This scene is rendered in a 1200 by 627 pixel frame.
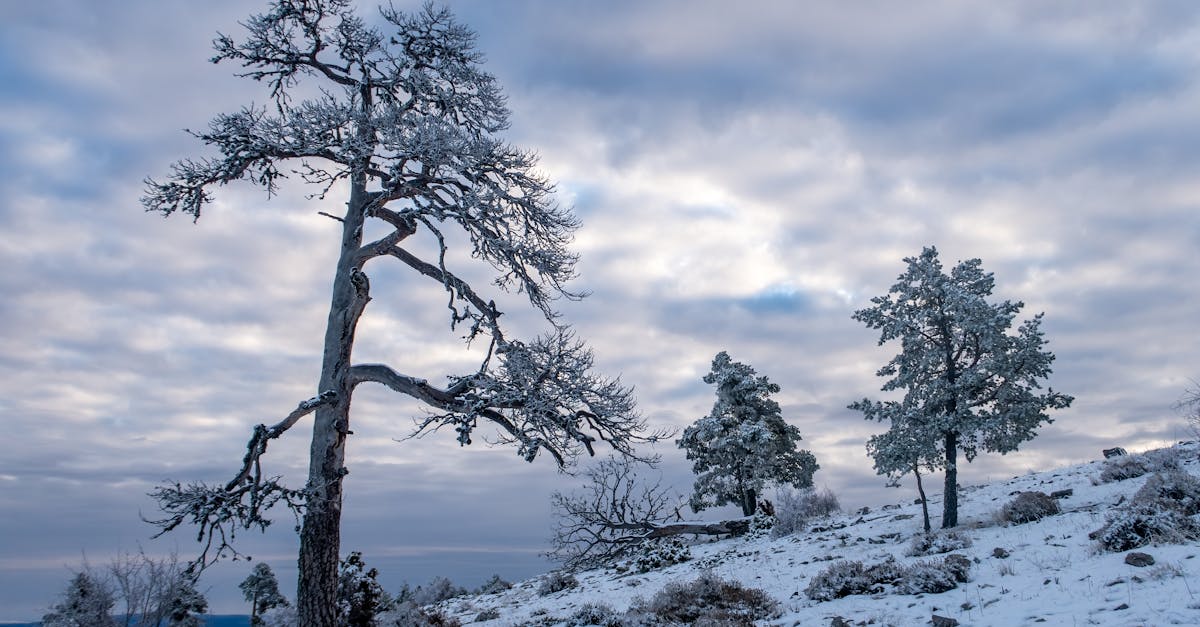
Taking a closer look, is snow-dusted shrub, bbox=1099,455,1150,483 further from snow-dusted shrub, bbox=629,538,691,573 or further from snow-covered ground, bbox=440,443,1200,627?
snow-dusted shrub, bbox=629,538,691,573

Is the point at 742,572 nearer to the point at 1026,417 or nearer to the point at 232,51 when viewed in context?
the point at 1026,417

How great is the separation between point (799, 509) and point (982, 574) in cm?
2077

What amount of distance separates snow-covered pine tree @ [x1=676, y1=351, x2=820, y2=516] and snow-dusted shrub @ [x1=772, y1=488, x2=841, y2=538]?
3.36 ft

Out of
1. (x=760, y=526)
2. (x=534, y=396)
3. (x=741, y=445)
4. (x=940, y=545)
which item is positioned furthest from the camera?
(x=741, y=445)

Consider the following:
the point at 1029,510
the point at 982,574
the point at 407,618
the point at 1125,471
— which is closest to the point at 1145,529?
the point at 982,574

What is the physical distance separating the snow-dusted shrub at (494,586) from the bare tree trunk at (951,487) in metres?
17.7

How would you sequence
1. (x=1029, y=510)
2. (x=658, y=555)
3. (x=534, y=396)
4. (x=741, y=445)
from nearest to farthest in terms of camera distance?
(x=534, y=396)
(x=1029, y=510)
(x=658, y=555)
(x=741, y=445)

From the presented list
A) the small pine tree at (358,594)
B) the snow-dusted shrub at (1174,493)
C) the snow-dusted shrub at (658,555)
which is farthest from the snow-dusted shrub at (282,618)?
the snow-dusted shrub at (1174,493)

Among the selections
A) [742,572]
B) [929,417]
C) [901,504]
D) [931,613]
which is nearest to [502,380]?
[931,613]

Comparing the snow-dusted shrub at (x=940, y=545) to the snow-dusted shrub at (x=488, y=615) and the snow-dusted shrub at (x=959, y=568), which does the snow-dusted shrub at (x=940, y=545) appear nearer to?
the snow-dusted shrub at (x=959, y=568)

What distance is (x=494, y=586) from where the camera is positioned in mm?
31500

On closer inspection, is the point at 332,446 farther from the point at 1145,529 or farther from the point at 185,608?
the point at 185,608

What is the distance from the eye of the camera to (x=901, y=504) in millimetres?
34312

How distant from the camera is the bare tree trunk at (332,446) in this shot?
10594 mm
